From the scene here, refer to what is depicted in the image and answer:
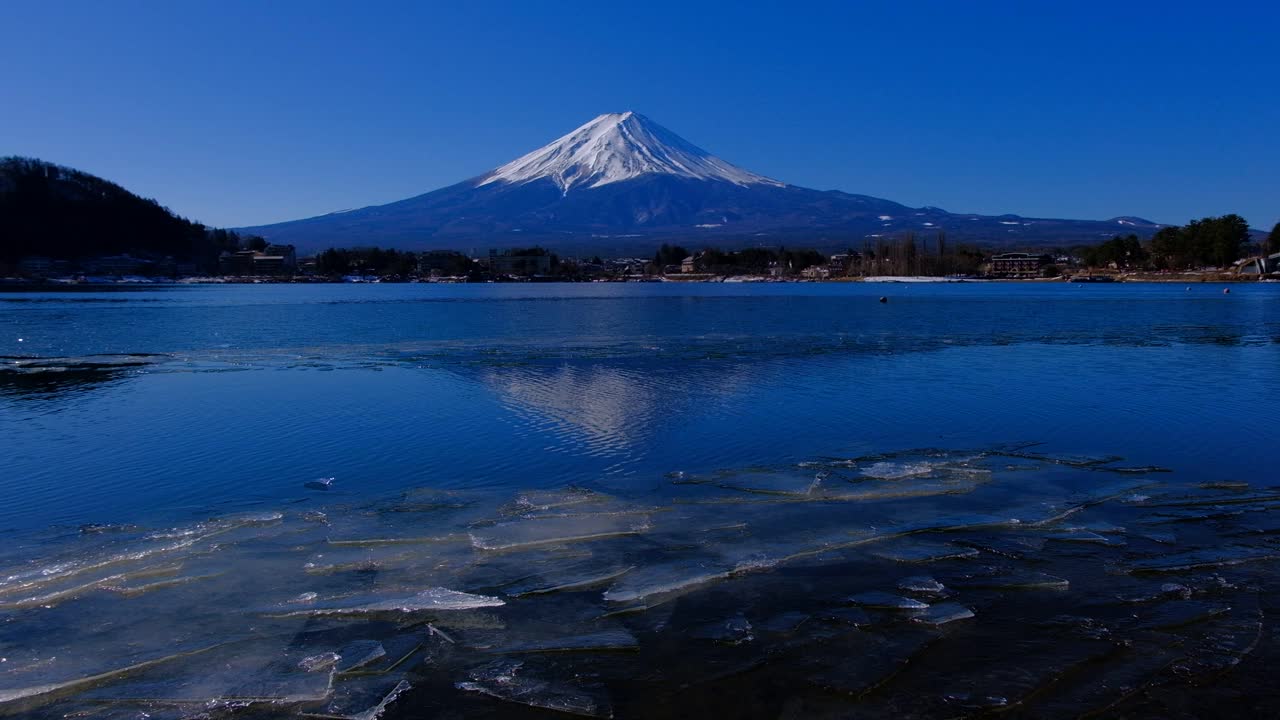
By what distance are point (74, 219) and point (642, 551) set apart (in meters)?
141

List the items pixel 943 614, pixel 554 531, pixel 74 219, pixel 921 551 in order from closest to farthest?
pixel 943 614 → pixel 921 551 → pixel 554 531 → pixel 74 219

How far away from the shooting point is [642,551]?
588cm

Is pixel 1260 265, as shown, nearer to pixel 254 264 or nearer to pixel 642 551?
pixel 642 551

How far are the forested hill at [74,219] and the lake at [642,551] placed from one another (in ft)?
408

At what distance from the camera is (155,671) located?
4.16 meters

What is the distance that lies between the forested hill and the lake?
12427cm

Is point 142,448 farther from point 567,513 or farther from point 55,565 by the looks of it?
point 567,513

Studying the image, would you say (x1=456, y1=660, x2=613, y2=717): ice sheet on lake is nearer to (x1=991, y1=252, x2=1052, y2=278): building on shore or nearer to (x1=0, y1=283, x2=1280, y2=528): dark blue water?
(x1=0, y1=283, x2=1280, y2=528): dark blue water

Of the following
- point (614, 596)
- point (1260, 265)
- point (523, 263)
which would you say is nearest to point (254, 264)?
point (523, 263)

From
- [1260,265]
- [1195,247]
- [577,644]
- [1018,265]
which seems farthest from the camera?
[1018,265]

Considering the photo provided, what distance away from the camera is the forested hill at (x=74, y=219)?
4503 inches

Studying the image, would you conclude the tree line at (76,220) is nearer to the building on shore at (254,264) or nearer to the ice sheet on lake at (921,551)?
the building on shore at (254,264)

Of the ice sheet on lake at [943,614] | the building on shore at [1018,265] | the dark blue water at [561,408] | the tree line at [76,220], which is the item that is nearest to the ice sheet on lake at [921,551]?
the ice sheet on lake at [943,614]

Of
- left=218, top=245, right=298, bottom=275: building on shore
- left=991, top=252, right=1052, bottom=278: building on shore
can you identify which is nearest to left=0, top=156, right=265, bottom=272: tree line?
left=218, top=245, right=298, bottom=275: building on shore
